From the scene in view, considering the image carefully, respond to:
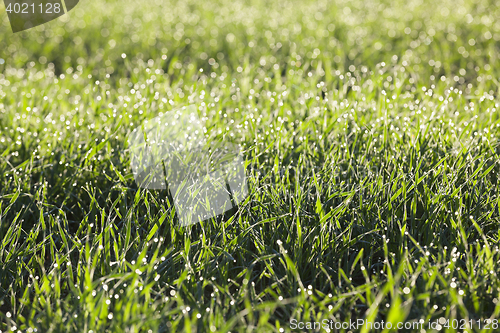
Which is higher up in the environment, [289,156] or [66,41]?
[66,41]

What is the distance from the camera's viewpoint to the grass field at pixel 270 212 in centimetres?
137

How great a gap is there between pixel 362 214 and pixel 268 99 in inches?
52.7

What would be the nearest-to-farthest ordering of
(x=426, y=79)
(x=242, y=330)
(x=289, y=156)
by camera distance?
(x=242, y=330) < (x=289, y=156) < (x=426, y=79)

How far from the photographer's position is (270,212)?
1743 millimetres

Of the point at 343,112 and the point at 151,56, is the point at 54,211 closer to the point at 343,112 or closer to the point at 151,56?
the point at 343,112

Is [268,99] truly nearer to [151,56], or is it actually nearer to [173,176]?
[173,176]

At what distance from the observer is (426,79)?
3344mm

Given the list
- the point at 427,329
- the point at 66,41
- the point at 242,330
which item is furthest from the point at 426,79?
the point at 66,41

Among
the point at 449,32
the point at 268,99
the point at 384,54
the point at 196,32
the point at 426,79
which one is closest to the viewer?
the point at 268,99

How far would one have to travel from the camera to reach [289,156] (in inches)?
85.3

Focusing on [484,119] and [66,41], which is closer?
[484,119]

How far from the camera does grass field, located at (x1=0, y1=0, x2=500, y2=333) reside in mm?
1374

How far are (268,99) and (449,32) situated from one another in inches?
101

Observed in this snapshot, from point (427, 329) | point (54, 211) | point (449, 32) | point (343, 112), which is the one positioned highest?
point (449, 32)
